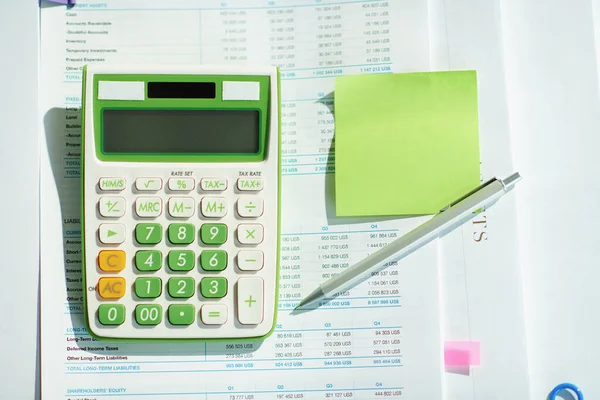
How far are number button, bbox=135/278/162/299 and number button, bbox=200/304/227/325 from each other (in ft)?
0.14

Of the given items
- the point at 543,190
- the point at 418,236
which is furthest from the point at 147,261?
the point at 543,190

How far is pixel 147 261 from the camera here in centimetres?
43

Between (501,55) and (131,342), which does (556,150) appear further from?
(131,342)

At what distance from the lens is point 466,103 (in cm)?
47

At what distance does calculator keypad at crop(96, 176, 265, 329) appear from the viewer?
17.0 inches

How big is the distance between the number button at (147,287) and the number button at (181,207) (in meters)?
0.06

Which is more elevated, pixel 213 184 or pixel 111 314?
pixel 213 184

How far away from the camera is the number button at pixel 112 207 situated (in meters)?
0.43

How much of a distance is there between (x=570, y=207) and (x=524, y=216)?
42 mm

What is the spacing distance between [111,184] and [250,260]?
13 centimetres

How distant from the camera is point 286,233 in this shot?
47cm

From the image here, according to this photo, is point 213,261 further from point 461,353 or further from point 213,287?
point 461,353

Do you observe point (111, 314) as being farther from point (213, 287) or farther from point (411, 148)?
point (411, 148)

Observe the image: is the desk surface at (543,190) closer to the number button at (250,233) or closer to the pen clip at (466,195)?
the pen clip at (466,195)
